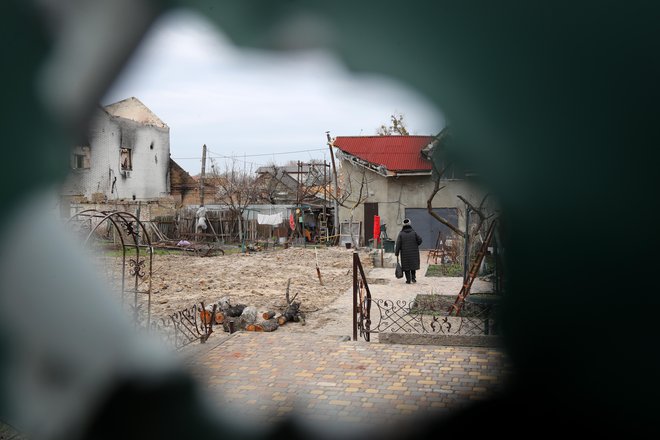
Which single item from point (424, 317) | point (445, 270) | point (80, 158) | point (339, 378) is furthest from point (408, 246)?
point (80, 158)

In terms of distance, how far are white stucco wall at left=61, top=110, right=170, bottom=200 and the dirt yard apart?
299cm

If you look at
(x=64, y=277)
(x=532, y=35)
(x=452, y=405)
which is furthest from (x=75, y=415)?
(x=532, y=35)

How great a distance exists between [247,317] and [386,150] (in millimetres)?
2516

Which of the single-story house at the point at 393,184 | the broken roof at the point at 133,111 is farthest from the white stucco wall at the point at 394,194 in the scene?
the broken roof at the point at 133,111

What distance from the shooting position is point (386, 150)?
6.80m

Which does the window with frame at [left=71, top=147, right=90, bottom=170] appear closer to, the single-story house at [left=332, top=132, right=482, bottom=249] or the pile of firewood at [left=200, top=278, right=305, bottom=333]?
the single-story house at [left=332, top=132, right=482, bottom=249]

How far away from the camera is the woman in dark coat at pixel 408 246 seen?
29.7ft

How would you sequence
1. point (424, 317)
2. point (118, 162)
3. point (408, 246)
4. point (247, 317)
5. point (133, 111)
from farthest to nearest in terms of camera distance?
point (408, 246) → point (424, 317) → point (247, 317) → point (118, 162) → point (133, 111)

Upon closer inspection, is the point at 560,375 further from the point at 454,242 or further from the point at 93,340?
the point at 454,242

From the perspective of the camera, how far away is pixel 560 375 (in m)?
2.42

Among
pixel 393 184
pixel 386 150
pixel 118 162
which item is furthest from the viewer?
pixel 393 184

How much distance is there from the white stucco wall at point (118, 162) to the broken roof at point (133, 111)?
3 cm

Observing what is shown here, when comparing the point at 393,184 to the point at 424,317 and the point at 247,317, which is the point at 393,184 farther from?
the point at 247,317

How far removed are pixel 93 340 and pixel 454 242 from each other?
955 centimetres
